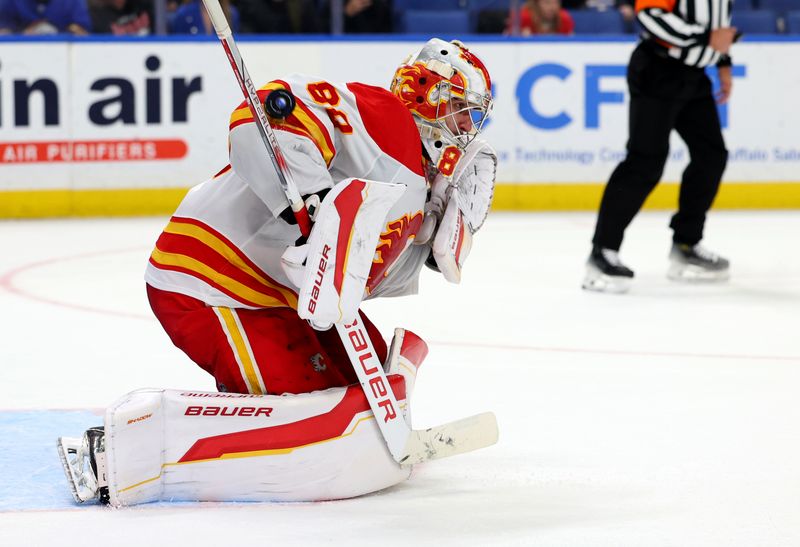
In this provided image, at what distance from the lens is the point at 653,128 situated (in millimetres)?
4395

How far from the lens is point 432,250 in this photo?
93.8 inches

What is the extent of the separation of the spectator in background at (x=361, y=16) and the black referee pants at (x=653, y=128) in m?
2.21

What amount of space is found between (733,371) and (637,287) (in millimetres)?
1374

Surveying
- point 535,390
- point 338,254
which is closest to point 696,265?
point 535,390

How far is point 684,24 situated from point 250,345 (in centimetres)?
261

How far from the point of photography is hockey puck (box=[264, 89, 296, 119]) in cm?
201

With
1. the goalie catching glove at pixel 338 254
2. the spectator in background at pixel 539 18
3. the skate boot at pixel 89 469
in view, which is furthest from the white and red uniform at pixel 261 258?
the spectator in background at pixel 539 18

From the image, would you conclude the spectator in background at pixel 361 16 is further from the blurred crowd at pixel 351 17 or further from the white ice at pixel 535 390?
the white ice at pixel 535 390

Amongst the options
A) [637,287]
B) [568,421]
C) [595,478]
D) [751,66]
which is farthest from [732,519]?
[751,66]

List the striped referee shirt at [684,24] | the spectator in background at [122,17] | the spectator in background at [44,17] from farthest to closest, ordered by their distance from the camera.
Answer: the spectator in background at [122,17] < the spectator in background at [44,17] < the striped referee shirt at [684,24]

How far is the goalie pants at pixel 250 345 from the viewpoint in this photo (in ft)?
7.07

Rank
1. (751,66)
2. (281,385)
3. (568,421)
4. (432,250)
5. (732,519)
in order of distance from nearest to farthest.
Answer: (732,519) → (281,385) → (432,250) → (568,421) → (751,66)

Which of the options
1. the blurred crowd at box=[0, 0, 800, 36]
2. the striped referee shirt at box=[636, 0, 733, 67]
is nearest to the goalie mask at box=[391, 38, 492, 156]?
the striped referee shirt at box=[636, 0, 733, 67]

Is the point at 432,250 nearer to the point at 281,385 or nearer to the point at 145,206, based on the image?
the point at 281,385
